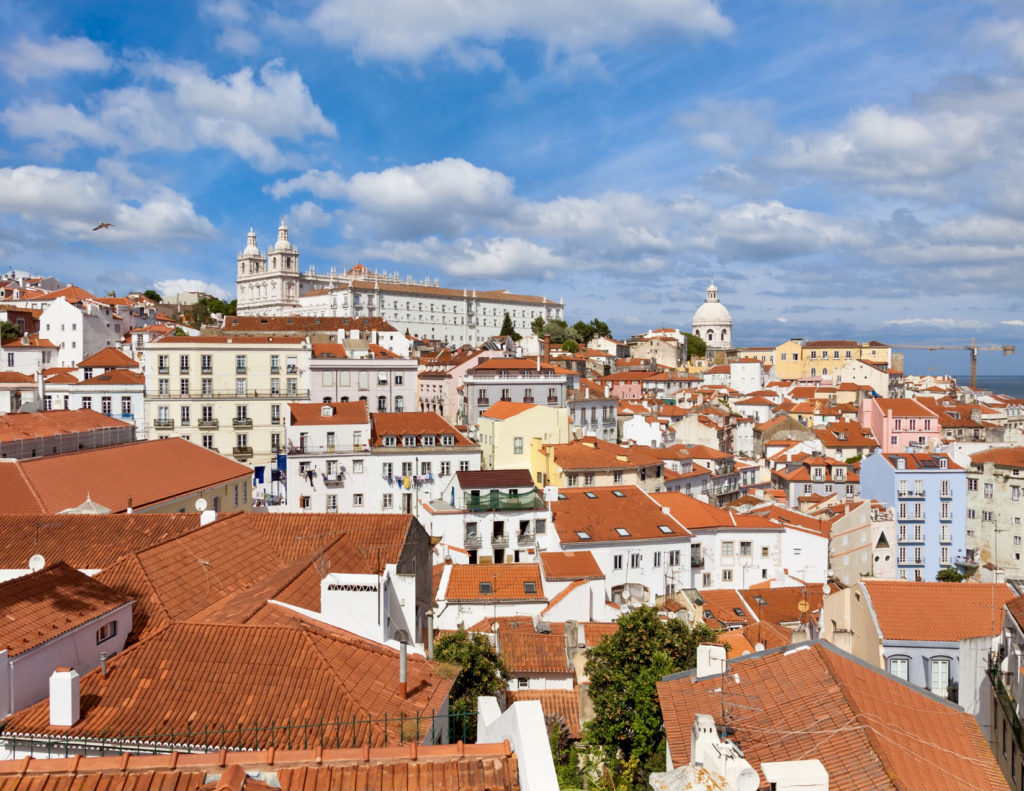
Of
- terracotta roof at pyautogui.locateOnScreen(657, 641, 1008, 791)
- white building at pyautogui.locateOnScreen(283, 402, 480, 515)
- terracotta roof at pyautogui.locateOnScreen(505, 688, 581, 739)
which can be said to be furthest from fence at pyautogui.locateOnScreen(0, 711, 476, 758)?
white building at pyautogui.locateOnScreen(283, 402, 480, 515)

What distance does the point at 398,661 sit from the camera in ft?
33.2

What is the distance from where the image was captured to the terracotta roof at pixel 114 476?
24.7 meters

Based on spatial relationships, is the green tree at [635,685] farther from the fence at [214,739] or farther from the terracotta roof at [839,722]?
the fence at [214,739]

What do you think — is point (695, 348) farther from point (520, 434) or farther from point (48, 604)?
point (48, 604)

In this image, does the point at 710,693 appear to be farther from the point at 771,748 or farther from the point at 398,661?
the point at 398,661

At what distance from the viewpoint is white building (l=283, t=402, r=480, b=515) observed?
4300cm

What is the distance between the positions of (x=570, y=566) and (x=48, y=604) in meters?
22.4

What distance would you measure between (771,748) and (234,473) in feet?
95.8

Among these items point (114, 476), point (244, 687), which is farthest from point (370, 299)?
point (244, 687)

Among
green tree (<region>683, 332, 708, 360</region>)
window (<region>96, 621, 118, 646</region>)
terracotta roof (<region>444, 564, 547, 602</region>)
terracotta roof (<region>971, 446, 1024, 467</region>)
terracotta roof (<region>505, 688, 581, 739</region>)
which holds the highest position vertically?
green tree (<region>683, 332, 708, 360</region>)

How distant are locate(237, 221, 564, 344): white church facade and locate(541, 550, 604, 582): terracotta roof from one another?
10005 cm

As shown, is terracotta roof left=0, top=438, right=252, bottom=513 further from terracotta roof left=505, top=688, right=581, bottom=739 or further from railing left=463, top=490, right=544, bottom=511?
terracotta roof left=505, top=688, right=581, bottom=739

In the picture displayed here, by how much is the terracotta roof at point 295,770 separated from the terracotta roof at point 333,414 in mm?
38633

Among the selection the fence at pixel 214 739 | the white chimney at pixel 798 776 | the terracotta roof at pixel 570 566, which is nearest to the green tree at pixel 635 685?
the white chimney at pixel 798 776
